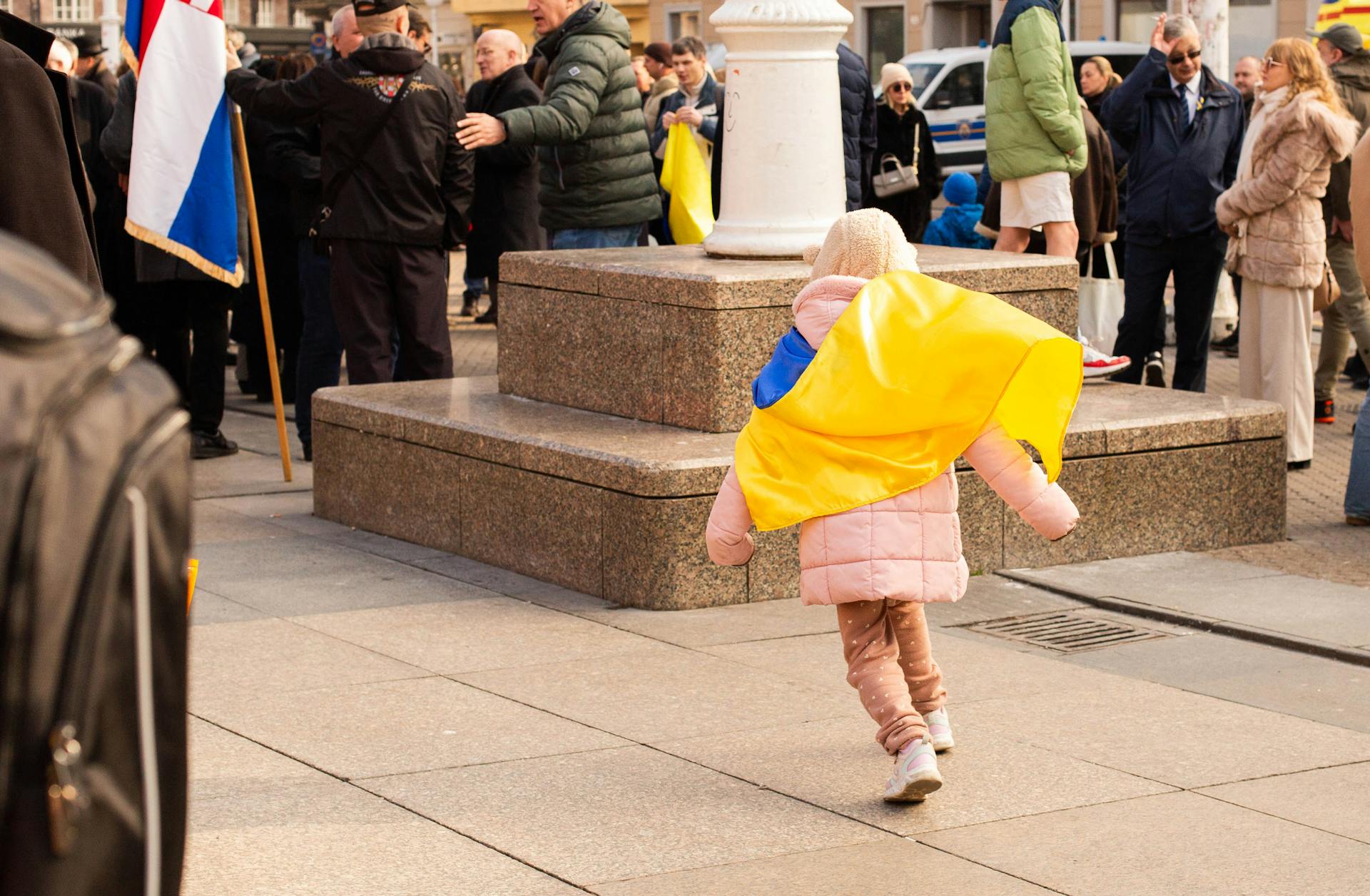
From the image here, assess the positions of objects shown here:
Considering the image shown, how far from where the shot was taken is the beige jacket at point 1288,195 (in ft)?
28.4

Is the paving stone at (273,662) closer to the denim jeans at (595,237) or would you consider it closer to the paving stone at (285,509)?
the paving stone at (285,509)

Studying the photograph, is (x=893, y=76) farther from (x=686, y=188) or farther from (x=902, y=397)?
(x=902, y=397)

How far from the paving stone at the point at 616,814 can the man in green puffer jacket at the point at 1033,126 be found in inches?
210

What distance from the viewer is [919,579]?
4359 mm

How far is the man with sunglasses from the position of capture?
31.7 ft

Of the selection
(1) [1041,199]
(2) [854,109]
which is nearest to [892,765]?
(1) [1041,199]

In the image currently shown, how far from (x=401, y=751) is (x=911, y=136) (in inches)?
407

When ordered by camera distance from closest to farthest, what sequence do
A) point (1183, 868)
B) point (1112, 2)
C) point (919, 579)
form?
point (1183, 868) < point (919, 579) < point (1112, 2)

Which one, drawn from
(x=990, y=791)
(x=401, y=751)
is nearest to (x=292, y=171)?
(x=401, y=751)

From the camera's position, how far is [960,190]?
39.7ft

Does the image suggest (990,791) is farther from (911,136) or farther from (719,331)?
(911,136)

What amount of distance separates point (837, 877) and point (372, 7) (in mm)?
5371

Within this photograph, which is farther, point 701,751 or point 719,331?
point 719,331

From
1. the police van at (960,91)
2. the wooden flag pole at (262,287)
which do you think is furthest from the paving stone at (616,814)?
the police van at (960,91)
